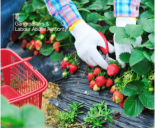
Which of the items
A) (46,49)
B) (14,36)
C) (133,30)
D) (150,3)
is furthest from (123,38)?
(14,36)

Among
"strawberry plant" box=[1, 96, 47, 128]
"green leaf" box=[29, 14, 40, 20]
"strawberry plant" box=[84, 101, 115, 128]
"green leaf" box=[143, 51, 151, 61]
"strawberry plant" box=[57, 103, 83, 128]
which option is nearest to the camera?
"strawberry plant" box=[1, 96, 47, 128]

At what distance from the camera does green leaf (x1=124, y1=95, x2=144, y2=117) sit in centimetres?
83

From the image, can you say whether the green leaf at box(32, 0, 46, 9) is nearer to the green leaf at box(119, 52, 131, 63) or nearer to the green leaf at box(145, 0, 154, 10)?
the green leaf at box(145, 0, 154, 10)

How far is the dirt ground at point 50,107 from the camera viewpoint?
1.13 m

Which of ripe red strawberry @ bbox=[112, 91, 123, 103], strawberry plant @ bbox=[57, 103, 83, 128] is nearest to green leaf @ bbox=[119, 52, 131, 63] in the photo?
ripe red strawberry @ bbox=[112, 91, 123, 103]

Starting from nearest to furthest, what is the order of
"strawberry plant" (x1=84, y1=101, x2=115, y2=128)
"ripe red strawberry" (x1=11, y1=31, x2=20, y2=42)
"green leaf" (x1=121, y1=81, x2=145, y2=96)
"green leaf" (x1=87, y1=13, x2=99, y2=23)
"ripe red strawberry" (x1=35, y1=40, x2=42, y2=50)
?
A: 1. "green leaf" (x1=121, y1=81, x2=145, y2=96)
2. "strawberry plant" (x1=84, y1=101, x2=115, y2=128)
3. "green leaf" (x1=87, y1=13, x2=99, y2=23)
4. "ripe red strawberry" (x1=35, y1=40, x2=42, y2=50)
5. "ripe red strawberry" (x1=11, y1=31, x2=20, y2=42)

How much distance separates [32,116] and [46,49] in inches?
59.2

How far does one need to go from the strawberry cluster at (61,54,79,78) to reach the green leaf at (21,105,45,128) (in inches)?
44.3

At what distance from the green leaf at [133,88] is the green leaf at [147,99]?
0.03 metres

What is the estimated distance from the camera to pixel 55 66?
155cm

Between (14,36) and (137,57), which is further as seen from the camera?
(14,36)

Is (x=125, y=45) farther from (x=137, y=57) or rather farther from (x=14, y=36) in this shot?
(x=14, y=36)

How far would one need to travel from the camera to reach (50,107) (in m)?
1.27

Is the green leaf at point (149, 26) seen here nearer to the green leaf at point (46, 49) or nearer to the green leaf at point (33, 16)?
the green leaf at point (46, 49)
